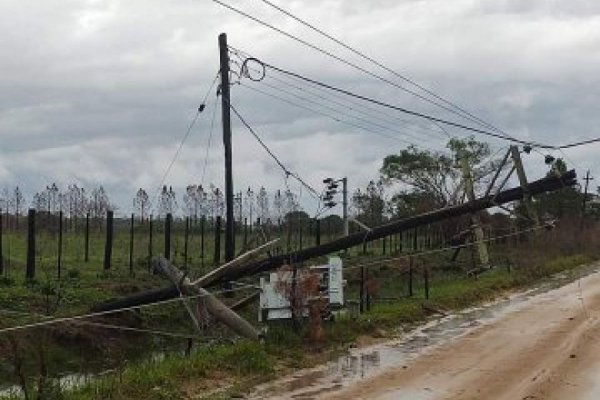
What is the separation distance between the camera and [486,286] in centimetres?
2373

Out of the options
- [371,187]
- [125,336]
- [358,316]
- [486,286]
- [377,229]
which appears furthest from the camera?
[371,187]

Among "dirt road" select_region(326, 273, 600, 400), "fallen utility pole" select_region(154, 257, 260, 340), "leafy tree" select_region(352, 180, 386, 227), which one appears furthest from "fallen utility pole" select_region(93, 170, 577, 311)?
"leafy tree" select_region(352, 180, 386, 227)

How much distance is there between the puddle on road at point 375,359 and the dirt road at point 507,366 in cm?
23

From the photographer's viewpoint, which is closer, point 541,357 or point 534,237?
point 541,357

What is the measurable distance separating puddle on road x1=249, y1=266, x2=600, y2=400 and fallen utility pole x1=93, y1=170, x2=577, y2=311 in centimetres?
220

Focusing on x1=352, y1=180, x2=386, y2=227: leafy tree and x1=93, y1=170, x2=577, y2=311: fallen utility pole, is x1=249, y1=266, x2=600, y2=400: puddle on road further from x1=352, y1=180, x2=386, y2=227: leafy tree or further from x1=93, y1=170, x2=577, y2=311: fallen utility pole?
x1=352, y1=180, x2=386, y2=227: leafy tree

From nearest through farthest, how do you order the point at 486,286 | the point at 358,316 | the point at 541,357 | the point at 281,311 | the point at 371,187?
the point at 541,357 → the point at 281,311 → the point at 358,316 → the point at 486,286 → the point at 371,187

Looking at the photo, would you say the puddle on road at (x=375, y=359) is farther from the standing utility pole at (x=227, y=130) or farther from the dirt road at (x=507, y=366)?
the standing utility pole at (x=227, y=130)

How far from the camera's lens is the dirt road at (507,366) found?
10.0 metres

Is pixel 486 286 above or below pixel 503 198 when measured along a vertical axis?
below

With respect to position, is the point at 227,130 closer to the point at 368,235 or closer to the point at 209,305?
the point at 368,235

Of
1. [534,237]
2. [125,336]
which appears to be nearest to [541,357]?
[125,336]

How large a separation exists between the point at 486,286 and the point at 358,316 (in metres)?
8.92

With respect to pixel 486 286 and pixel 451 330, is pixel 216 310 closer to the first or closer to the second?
A: pixel 451 330
